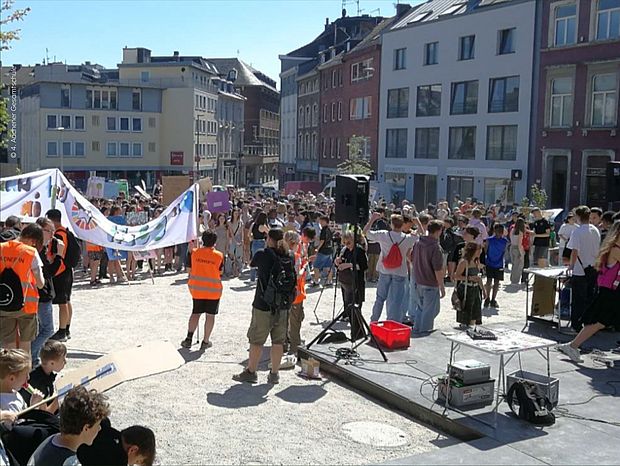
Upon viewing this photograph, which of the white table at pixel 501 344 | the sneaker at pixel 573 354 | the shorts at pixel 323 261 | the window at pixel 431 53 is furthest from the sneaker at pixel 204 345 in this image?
the window at pixel 431 53

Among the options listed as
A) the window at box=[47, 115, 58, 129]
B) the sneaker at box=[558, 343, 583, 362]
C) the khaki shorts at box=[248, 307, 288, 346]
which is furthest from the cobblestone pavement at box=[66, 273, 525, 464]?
the window at box=[47, 115, 58, 129]

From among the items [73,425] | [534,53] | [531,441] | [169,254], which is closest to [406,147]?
[534,53]

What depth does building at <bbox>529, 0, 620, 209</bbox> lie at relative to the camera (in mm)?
32469

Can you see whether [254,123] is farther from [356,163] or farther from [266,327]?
[266,327]

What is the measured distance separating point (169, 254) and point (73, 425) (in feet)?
48.1

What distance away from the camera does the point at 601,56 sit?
32.7 m

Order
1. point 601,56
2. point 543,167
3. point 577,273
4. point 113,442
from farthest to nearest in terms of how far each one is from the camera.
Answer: point 543,167, point 601,56, point 577,273, point 113,442

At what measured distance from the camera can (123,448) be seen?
15.6 feet

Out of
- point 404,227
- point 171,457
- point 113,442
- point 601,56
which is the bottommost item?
point 171,457

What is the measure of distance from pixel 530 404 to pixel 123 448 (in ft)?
14.5

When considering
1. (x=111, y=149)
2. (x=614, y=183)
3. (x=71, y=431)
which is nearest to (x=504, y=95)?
(x=614, y=183)

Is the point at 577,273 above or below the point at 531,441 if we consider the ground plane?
above

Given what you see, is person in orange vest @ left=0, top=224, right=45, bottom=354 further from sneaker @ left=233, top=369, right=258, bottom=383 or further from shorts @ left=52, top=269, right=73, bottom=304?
sneaker @ left=233, top=369, right=258, bottom=383

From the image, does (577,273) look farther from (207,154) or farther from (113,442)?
(207,154)
